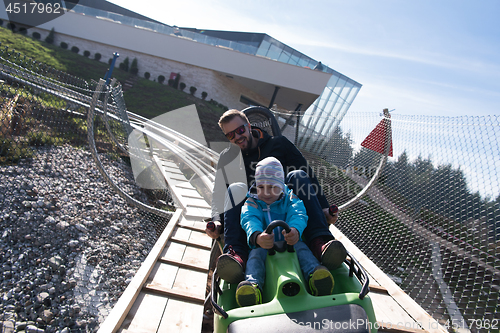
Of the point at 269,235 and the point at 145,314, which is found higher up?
the point at 269,235

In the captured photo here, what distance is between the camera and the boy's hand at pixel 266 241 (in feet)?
5.08

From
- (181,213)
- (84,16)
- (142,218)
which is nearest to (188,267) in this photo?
(181,213)

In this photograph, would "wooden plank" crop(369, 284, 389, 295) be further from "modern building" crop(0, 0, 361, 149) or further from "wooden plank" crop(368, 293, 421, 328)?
"modern building" crop(0, 0, 361, 149)

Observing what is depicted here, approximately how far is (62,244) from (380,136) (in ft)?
12.8

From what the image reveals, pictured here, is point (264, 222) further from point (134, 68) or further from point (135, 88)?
point (134, 68)

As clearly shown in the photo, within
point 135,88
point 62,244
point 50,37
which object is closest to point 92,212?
point 62,244

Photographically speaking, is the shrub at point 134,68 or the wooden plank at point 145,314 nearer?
the wooden plank at point 145,314

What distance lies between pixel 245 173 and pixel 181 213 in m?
1.64

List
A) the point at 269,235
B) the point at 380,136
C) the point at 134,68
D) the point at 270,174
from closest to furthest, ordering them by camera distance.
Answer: the point at 269,235 < the point at 270,174 < the point at 380,136 < the point at 134,68

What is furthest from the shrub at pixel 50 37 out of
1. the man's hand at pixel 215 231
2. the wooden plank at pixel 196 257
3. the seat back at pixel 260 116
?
the man's hand at pixel 215 231

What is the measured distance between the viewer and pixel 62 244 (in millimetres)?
3068

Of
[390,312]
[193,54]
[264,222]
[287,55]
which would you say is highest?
[287,55]

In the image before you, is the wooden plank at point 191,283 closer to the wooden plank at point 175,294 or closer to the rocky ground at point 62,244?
the wooden plank at point 175,294

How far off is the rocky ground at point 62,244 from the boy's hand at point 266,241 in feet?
5.66
